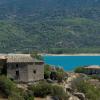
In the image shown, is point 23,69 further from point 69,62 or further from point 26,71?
point 69,62

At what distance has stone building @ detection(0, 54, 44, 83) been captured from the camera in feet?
114

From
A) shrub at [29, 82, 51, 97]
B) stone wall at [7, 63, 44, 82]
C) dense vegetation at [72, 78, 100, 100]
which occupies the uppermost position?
stone wall at [7, 63, 44, 82]

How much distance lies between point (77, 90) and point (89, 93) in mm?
835

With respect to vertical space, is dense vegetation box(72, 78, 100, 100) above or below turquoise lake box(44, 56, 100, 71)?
above

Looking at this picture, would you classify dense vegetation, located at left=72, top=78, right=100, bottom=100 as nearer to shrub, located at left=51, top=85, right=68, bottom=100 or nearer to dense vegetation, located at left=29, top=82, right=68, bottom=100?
shrub, located at left=51, top=85, right=68, bottom=100

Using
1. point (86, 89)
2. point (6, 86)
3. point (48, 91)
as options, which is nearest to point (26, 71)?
point (48, 91)

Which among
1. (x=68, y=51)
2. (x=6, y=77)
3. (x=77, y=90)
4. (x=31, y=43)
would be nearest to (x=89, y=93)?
(x=77, y=90)

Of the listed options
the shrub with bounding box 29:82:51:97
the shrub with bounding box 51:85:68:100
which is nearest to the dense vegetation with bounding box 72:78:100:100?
the shrub with bounding box 51:85:68:100

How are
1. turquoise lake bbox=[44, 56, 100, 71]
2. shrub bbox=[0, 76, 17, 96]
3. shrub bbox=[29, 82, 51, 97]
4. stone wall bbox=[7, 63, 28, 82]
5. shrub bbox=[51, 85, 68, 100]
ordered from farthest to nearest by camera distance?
turquoise lake bbox=[44, 56, 100, 71] < stone wall bbox=[7, 63, 28, 82] < shrub bbox=[51, 85, 68, 100] < shrub bbox=[29, 82, 51, 97] < shrub bbox=[0, 76, 17, 96]

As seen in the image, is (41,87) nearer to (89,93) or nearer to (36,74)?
(36,74)

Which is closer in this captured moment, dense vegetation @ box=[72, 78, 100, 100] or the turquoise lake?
dense vegetation @ box=[72, 78, 100, 100]

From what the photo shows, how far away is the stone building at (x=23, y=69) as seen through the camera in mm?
34781

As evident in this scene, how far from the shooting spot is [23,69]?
1385 inches

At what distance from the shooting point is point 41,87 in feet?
110
